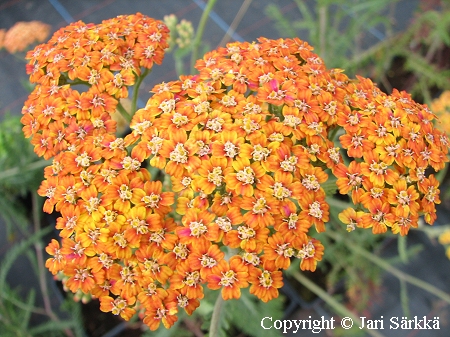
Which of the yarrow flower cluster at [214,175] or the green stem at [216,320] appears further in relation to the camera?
the green stem at [216,320]

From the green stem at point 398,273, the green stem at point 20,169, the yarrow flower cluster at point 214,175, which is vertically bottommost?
the green stem at point 398,273

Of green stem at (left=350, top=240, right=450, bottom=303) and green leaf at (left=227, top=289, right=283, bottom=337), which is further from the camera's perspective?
green stem at (left=350, top=240, right=450, bottom=303)

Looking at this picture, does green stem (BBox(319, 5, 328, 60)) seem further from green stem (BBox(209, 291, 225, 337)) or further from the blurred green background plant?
green stem (BBox(209, 291, 225, 337))

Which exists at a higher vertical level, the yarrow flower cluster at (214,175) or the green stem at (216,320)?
the yarrow flower cluster at (214,175)

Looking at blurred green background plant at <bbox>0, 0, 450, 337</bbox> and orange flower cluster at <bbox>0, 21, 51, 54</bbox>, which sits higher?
orange flower cluster at <bbox>0, 21, 51, 54</bbox>

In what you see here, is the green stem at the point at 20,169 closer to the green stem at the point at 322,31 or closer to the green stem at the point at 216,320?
the green stem at the point at 216,320

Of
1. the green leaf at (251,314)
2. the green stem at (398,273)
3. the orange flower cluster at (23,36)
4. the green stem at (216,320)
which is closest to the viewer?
the green stem at (216,320)

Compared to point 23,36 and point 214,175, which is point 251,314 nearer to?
point 214,175

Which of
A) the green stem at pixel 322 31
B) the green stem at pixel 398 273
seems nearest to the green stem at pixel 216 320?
the green stem at pixel 398 273

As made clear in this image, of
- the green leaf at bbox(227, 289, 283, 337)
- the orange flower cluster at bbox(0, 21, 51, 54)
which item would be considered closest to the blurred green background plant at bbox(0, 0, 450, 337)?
the green leaf at bbox(227, 289, 283, 337)

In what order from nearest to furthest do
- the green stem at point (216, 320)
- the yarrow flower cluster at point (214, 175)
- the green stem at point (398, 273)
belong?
the yarrow flower cluster at point (214, 175)
the green stem at point (216, 320)
the green stem at point (398, 273)
